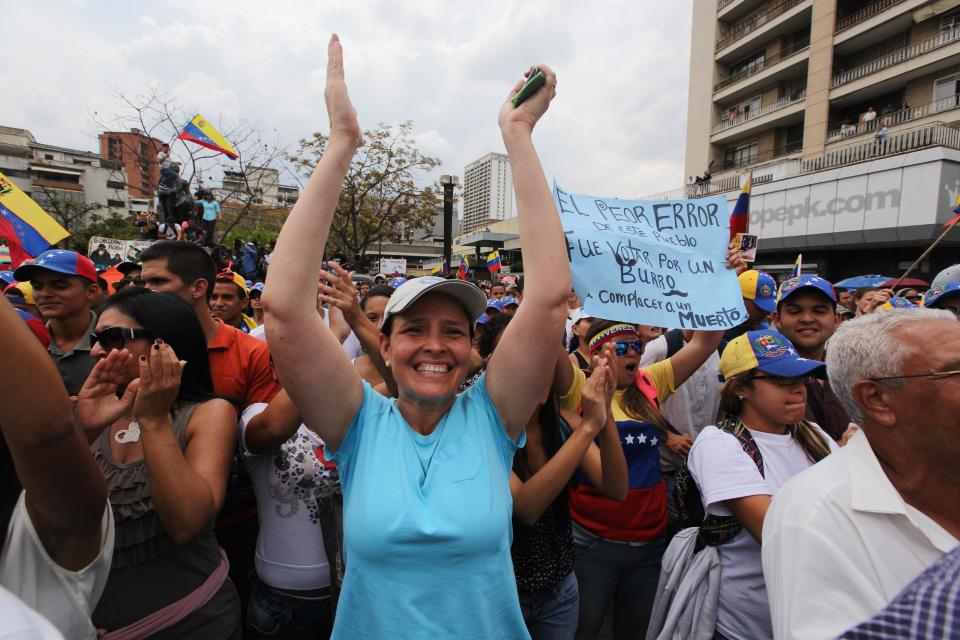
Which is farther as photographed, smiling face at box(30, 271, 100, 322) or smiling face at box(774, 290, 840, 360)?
smiling face at box(774, 290, 840, 360)

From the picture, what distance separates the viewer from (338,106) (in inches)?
58.9

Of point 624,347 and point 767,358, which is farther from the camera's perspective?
point 624,347

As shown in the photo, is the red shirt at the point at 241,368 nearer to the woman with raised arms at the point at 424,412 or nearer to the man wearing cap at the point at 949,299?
the woman with raised arms at the point at 424,412

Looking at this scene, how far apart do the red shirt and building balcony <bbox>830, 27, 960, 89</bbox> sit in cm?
2728

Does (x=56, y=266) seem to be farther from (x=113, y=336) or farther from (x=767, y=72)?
(x=767, y=72)

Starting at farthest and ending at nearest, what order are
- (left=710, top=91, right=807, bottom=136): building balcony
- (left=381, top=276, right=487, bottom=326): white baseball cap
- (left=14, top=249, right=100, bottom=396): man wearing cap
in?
(left=710, top=91, right=807, bottom=136): building balcony → (left=14, top=249, right=100, bottom=396): man wearing cap → (left=381, top=276, right=487, bottom=326): white baseball cap

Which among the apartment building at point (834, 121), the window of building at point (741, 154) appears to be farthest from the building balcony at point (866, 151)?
the window of building at point (741, 154)

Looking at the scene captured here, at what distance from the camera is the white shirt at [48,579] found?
113 cm

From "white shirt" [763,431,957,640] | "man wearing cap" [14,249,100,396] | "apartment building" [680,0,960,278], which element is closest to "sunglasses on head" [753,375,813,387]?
"white shirt" [763,431,957,640]

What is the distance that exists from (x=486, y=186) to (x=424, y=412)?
159 feet

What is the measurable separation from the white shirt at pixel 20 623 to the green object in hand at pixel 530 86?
1.66 metres

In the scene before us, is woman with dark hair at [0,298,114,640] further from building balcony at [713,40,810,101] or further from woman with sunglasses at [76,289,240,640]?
building balcony at [713,40,810,101]

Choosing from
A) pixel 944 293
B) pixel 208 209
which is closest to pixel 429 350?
pixel 944 293

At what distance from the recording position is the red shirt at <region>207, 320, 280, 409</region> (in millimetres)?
2793
